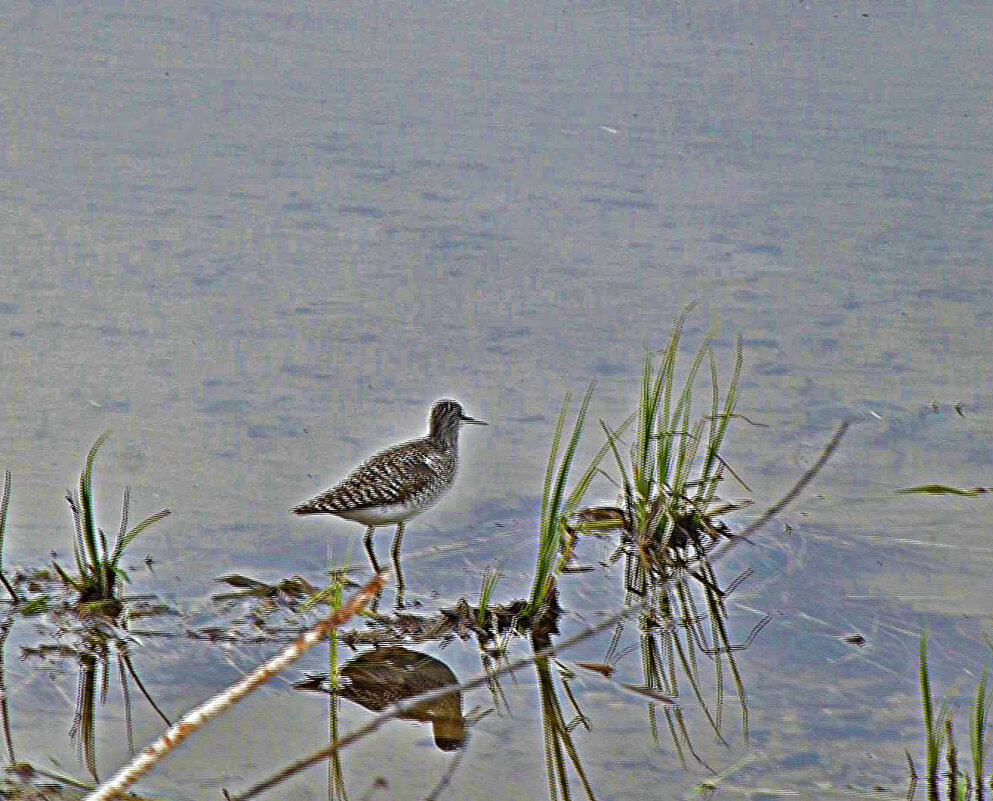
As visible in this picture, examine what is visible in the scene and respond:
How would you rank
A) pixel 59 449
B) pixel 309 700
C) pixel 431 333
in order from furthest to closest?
pixel 431 333 → pixel 59 449 → pixel 309 700

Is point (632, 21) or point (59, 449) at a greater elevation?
point (632, 21)

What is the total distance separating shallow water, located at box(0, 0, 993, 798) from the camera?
21.0 ft

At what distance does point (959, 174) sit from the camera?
12.5 meters

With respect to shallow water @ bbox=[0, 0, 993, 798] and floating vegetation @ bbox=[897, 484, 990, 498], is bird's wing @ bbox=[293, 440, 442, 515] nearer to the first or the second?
shallow water @ bbox=[0, 0, 993, 798]

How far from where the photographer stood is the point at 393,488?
300 inches

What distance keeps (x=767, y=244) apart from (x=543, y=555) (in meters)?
5.47

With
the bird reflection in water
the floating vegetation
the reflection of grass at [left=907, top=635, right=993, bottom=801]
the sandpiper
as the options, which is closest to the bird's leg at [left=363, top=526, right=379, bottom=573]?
the sandpiper

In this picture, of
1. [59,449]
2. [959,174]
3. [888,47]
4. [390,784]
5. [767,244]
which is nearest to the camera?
[390,784]

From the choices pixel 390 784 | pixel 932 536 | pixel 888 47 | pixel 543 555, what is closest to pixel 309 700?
pixel 390 784

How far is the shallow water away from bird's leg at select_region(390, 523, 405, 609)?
0.07 m

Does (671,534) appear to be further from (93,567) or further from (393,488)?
(93,567)

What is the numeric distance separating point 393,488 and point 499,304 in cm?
322

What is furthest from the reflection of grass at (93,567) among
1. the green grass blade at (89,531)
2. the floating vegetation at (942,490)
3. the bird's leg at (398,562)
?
the floating vegetation at (942,490)

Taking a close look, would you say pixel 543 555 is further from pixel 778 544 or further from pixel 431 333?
pixel 431 333
